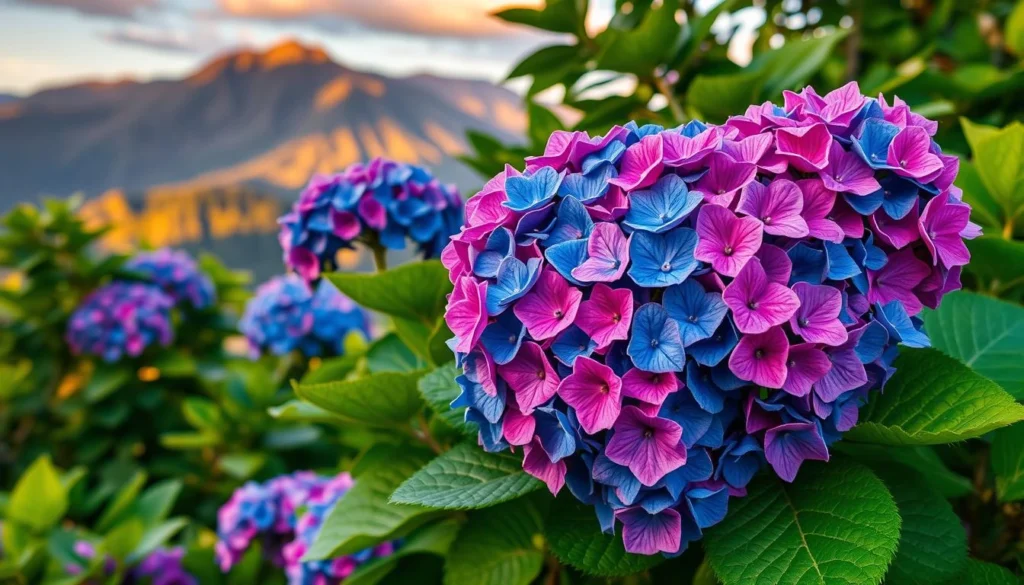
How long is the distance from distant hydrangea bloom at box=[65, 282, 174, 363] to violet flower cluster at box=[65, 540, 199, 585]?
2.29ft

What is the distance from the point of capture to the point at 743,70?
1082 mm

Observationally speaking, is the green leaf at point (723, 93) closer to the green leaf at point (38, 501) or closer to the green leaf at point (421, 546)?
the green leaf at point (421, 546)

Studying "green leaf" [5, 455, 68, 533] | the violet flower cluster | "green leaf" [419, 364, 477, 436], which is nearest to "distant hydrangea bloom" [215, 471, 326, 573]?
the violet flower cluster

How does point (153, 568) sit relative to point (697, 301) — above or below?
below

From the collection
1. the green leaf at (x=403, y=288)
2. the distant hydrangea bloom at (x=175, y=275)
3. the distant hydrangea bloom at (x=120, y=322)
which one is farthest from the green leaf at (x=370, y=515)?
the distant hydrangea bloom at (x=175, y=275)

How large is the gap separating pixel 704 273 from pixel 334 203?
1.98ft

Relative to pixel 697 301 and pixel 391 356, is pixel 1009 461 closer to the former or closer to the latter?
pixel 697 301

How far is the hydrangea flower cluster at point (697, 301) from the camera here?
48 centimetres

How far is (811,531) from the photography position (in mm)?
514

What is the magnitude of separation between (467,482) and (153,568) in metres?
1.18

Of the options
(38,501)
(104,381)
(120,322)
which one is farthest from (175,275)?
(38,501)

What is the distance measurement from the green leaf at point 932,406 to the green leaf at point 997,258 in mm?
243

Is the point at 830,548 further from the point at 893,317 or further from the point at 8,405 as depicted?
the point at 8,405

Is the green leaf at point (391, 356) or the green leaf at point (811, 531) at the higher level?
the green leaf at point (811, 531)
